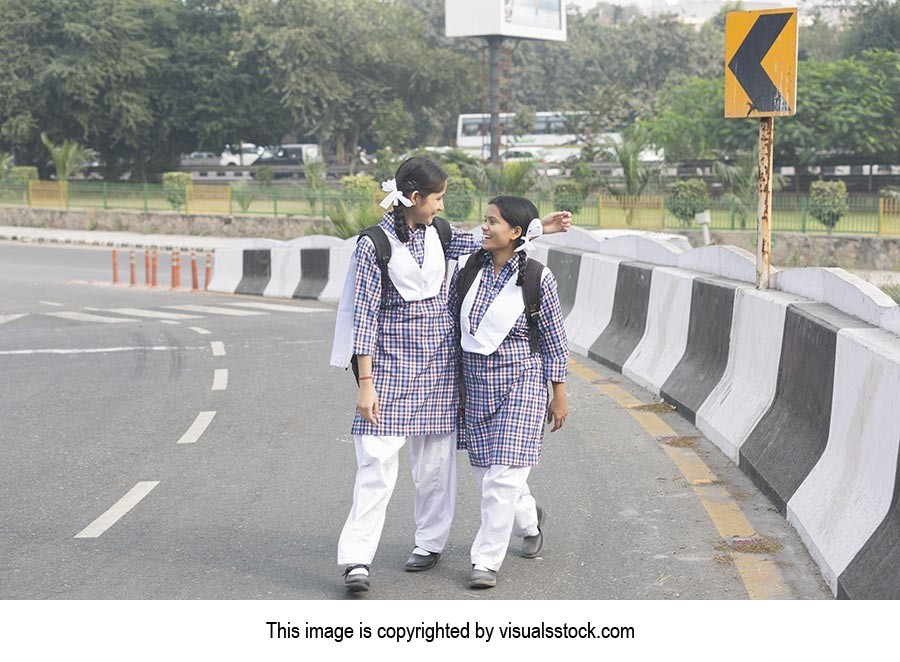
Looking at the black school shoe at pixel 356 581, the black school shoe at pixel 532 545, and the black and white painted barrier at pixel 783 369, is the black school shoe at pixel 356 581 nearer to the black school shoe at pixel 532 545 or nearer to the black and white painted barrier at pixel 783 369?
the black school shoe at pixel 532 545

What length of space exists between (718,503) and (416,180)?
2505 mm

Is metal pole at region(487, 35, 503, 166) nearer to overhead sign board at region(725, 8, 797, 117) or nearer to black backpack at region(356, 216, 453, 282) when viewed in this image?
overhead sign board at region(725, 8, 797, 117)

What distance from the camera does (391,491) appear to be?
225 inches

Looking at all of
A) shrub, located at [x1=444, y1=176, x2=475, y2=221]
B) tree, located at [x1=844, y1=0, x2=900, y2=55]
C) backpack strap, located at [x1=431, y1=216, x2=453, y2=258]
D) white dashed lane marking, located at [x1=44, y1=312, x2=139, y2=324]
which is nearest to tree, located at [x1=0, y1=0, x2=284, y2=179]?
shrub, located at [x1=444, y1=176, x2=475, y2=221]

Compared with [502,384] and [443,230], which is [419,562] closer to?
[502,384]

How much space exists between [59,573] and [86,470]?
240 centimetres

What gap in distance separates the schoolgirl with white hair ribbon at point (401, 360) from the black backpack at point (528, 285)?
87 millimetres

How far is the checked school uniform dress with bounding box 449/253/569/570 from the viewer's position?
18.6 feet

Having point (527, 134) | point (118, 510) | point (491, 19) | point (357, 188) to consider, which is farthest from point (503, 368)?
point (527, 134)

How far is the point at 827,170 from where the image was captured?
2149 inches

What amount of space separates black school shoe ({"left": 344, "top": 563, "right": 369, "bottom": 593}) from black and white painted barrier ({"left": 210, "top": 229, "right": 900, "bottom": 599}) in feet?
6.02

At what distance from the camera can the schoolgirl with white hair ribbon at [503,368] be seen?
223 inches

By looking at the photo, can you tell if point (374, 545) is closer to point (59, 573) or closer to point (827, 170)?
point (59, 573)
